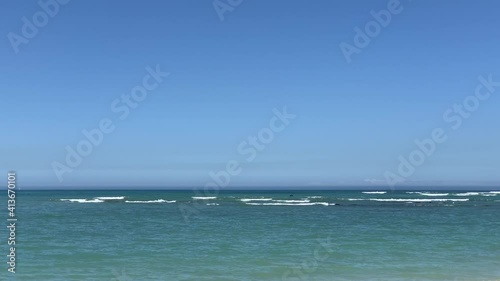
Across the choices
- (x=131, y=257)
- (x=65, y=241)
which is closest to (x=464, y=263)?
(x=131, y=257)

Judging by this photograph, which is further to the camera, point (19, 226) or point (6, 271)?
point (19, 226)

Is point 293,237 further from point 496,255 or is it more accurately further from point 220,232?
point 496,255

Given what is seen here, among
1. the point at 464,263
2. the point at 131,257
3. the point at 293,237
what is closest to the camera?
the point at 464,263

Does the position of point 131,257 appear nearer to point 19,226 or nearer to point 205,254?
point 205,254

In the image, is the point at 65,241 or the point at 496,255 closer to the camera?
the point at 496,255

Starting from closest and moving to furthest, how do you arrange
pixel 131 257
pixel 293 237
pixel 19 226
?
pixel 131 257 → pixel 293 237 → pixel 19 226

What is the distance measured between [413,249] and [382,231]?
8.01 metres

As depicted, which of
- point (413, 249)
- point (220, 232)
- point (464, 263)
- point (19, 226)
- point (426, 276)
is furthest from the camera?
point (19, 226)

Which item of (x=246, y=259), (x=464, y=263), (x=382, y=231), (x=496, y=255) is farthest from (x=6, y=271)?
(x=382, y=231)

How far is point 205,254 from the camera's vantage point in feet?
72.6

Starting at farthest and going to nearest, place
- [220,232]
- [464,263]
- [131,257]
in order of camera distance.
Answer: [220,232], [131,257], [464,263]

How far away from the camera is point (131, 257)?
21312 mm

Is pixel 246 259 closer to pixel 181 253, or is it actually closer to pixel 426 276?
pixel 181 253

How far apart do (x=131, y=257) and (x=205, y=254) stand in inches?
121
